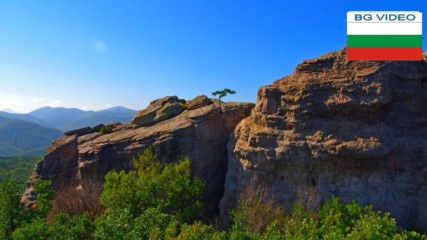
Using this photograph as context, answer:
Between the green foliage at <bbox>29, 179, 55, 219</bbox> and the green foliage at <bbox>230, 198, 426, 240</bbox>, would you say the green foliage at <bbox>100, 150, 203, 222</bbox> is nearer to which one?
the green foliage at <bbox>29, 179, 55, 219</bbox>

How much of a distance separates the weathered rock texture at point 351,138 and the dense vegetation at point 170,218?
9.36 ft

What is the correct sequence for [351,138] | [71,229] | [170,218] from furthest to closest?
[351,138] < [170,218] < [71,229]

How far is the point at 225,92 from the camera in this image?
53344mm

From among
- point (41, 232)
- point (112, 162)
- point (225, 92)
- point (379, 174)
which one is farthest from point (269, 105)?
point (41, 232)

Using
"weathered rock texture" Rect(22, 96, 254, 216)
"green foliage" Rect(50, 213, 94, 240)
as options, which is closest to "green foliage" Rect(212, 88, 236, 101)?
"weathered rock texture" Rect(22, 96, 254, 216)

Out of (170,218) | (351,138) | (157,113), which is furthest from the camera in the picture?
(157,113)

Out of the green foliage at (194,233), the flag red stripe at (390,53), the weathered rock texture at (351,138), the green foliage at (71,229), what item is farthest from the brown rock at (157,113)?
the green foliage at (194,233)

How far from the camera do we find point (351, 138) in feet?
125

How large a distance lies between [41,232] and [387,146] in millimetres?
34034

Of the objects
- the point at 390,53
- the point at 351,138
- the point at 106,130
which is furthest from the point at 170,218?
the point at 106,130

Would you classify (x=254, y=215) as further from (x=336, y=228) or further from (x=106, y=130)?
(x=106, y=130)

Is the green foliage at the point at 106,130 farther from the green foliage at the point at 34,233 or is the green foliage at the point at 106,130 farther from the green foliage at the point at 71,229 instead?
the green foliage at the point at 34,233

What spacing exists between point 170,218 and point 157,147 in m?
19.4

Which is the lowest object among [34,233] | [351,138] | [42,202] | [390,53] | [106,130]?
[34,233]
